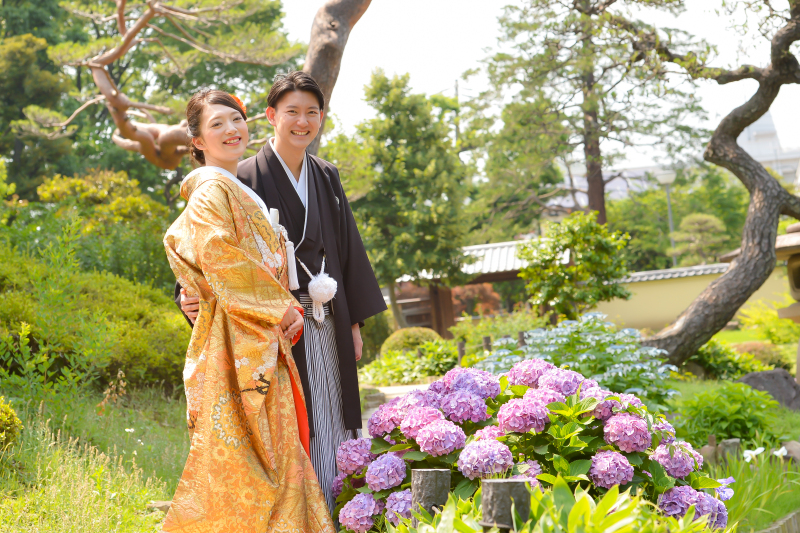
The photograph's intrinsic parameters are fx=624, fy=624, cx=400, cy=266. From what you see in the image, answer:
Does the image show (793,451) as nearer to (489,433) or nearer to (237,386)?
(489,433)

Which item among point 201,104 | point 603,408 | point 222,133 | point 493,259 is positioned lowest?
point 603,408

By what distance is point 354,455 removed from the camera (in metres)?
2.19

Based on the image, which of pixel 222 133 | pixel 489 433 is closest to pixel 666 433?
pixel 489 433

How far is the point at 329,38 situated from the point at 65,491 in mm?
3419

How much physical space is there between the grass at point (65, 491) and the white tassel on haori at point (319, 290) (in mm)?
1256

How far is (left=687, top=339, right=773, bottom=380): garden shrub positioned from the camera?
8.20 meters

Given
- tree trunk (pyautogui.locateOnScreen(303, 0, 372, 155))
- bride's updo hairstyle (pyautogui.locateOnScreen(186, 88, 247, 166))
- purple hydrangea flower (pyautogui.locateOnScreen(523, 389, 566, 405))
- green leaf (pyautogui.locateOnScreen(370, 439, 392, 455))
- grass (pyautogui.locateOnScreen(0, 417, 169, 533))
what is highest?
tree trunk (pyautogui.locateOnScreen(303, 0, 372, 155))

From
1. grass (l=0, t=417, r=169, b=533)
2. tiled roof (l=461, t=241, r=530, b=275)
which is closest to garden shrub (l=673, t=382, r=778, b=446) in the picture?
grass (l=0, t=417, r=169, b=533)

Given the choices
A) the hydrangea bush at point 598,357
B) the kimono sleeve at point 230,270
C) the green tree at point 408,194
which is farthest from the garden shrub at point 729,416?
the green tree at point 408,194

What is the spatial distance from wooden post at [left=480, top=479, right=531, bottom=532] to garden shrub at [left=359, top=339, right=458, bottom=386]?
762cm

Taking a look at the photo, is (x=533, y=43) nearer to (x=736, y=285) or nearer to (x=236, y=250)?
(x=736, y=285)

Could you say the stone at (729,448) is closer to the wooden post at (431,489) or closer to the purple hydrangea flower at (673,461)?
the purple hydrangea flower at (673,461)

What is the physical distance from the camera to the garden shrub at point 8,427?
2945 mm

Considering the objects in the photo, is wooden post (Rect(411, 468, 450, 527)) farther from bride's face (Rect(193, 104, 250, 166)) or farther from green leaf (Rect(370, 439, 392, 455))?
bride's face (Rect(193, 104, 250, 166))
